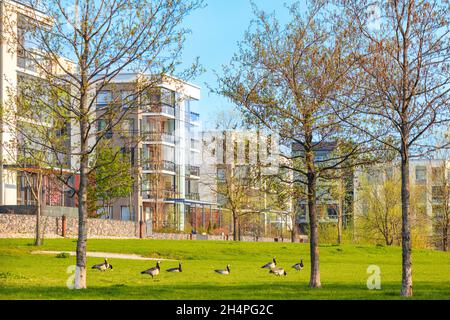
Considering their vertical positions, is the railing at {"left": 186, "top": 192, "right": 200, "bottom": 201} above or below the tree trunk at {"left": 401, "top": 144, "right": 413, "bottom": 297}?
above

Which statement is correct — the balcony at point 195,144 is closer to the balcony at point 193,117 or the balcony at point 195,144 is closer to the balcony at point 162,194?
the balcony at point 193,117

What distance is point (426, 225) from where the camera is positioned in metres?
76.9

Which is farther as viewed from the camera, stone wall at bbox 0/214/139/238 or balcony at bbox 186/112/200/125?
balcony at bbox 186/112/200/125

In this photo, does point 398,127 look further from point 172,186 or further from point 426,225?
point 172,186

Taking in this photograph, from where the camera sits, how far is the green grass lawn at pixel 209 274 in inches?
873

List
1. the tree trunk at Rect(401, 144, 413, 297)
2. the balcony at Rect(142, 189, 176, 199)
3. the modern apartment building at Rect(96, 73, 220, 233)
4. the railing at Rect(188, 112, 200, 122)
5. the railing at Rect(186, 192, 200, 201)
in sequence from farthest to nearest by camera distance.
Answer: the railing at Rect(188, 112, 200, 122) < the railing at Rect(186, 192, 200, 201) < the balcony at Rect(142, 189, 176, 199) < the modern apartment building at Rect(96, 73, 220, 233) < the tree trunk at Rect(401, 144, 413, 297)

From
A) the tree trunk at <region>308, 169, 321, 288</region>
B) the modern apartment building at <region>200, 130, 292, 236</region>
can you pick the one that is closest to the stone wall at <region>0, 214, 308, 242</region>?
the modern apartment building at <region>200, 130, 292, 236</region>

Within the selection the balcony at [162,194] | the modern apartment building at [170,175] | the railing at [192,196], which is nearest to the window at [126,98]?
the modern apartment building at [170,175]

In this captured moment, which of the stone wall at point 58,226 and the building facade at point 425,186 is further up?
the building facade at point 425,186

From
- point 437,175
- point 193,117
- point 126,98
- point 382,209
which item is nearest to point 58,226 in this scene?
point 382,209

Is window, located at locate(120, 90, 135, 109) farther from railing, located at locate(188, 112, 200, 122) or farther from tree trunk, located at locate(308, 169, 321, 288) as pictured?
railing, located at locate(188, 112, 200, 122)

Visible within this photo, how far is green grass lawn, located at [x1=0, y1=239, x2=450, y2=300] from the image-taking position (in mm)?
22172

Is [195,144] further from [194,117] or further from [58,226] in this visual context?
[58,226]

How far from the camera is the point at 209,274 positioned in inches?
1265
